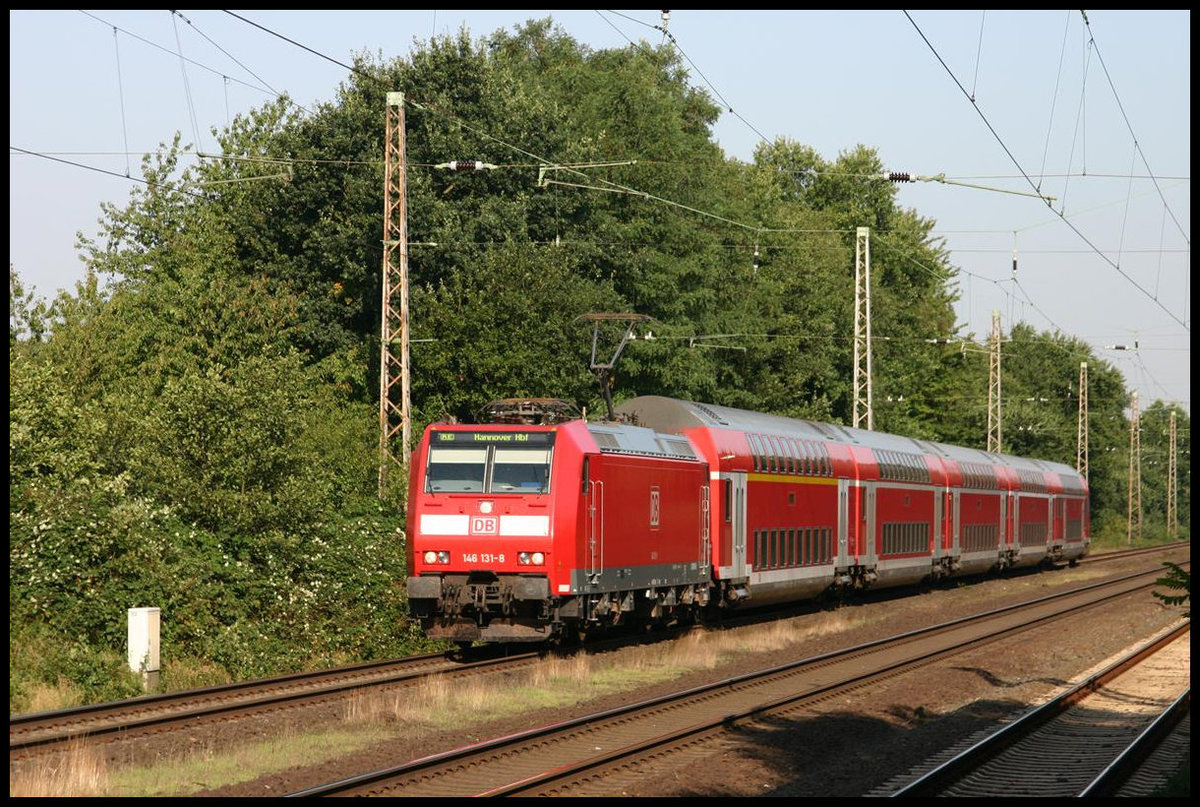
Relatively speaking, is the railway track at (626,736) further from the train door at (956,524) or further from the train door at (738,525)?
the train door at (956,524)

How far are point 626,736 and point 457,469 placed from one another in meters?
7.13

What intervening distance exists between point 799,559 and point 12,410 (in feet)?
53.3

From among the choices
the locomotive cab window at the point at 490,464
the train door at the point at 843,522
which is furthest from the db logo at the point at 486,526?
the train door at the point at 843,522

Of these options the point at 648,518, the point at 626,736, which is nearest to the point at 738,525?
the point at 648,518

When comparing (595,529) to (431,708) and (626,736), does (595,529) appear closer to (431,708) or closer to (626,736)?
(431,708)

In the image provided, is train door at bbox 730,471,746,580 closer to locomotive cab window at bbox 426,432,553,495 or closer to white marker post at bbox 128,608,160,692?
locomotive cab window at bbox 426,432,553,495

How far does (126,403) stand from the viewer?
91.5 ft

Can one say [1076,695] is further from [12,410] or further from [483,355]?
[483,355]

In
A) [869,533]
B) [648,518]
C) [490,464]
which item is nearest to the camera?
[490,464]

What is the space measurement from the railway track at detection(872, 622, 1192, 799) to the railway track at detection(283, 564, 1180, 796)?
8.55 ft

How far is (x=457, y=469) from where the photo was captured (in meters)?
22.3

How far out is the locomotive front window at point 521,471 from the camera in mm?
21969

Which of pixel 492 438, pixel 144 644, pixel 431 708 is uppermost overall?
pixel 492 438

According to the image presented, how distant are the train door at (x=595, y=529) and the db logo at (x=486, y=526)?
4.38ft
